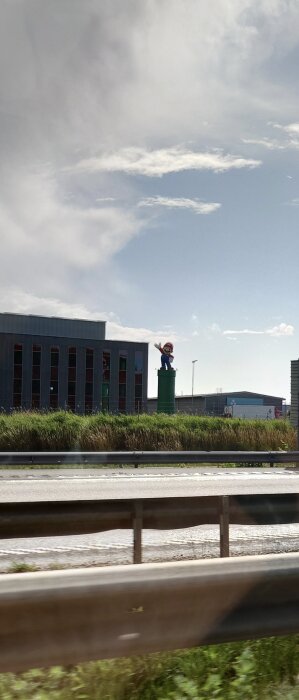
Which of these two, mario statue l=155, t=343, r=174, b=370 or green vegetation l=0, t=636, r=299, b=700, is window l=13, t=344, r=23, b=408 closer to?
mario statue l=155, t=343, r=174, b=370

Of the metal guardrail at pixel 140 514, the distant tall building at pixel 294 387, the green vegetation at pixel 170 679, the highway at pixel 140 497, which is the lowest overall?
the highway at pixel 140 497

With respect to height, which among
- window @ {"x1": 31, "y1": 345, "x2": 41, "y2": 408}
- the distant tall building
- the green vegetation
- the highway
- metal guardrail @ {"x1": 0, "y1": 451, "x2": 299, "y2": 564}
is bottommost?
the highway

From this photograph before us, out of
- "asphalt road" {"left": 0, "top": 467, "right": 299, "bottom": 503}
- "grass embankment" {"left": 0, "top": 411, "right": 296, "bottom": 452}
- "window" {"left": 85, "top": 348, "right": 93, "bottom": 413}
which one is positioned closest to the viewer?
"asphalt road" {"left": 0, "top": 467, "right": 299, "bottom": 503}

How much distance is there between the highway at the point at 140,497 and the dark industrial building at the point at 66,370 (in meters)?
45.4

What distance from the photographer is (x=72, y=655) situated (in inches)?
131

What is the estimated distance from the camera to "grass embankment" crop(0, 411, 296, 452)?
79.5ft

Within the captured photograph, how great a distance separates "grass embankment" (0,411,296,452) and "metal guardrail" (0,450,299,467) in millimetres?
3354

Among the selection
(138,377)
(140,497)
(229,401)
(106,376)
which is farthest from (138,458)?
(229,401)

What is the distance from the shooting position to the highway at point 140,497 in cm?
884

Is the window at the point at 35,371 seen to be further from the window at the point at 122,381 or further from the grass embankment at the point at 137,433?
the grass embankment at the point at 137,433

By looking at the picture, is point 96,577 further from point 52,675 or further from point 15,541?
point 15,541

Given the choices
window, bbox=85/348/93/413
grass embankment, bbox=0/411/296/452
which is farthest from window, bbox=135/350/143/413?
grass embankment, bbox=0/411/296/452

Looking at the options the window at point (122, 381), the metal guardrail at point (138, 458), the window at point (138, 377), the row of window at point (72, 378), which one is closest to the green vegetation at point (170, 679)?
the metal guardrail at point (138, 458)

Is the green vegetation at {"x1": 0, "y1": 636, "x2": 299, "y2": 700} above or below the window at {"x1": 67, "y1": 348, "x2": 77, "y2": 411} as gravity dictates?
below
